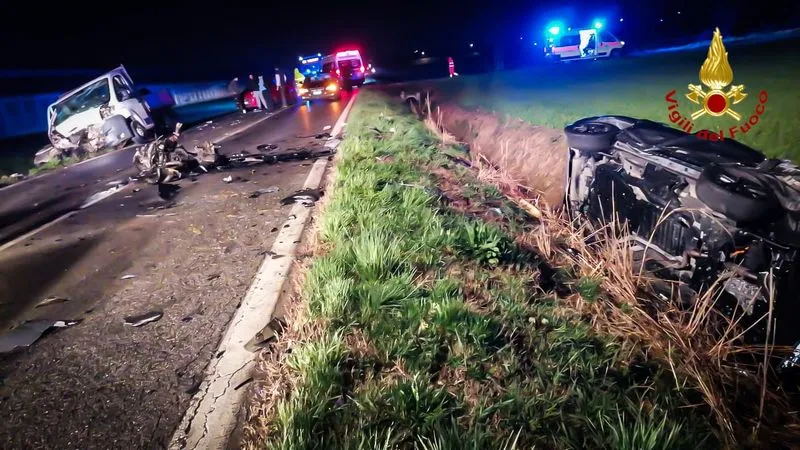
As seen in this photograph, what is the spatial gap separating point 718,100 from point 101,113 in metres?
13.1

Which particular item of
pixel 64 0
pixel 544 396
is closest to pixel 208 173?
pixel 544 396

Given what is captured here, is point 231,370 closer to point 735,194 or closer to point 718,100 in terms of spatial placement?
point 735,194

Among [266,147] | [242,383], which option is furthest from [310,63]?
[242,383]

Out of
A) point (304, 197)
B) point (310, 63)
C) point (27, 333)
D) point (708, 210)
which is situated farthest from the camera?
point (310, 63)

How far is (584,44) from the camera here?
72.3ft

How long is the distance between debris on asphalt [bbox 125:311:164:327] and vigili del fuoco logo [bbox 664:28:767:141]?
4.77 metres

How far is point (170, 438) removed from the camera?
2045mm

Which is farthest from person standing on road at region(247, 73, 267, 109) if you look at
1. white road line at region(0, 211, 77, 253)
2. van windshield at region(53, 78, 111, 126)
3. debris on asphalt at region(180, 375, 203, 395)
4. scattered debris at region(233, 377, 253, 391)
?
scattered debris at region(233, 377, 253, 391)

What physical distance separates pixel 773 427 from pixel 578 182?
11.0 feet

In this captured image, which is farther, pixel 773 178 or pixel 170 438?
pixel 773 178

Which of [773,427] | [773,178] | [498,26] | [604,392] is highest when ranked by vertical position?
[498,26]

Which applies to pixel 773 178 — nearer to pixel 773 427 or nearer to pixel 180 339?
pixel 773 427

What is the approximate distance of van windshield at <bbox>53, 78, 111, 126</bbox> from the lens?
11508 millimetres

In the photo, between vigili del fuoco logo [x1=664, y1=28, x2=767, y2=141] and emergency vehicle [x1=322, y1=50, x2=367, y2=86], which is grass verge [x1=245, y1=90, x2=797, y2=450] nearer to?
vigili del fuoco logo [x1=664, y1=28, x2=767, y2=141]
